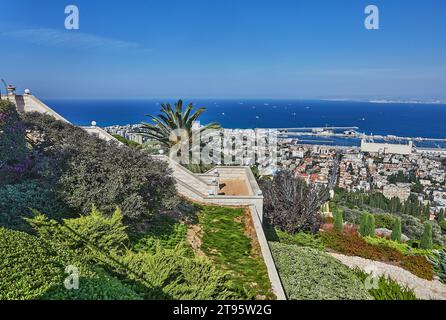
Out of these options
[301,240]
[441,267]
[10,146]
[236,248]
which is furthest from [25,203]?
[441,267]

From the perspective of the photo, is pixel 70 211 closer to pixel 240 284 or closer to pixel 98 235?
pixel 98 235

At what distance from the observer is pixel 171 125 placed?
16.6 m

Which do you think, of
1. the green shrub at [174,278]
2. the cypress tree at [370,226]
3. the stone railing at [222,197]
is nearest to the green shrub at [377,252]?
the cypress tree at [370,226]

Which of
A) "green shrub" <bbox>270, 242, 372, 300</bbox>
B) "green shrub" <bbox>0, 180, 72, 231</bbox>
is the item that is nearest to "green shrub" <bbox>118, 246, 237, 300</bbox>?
"green shrub" <bbox>270, 242, 372, 300</bbox>

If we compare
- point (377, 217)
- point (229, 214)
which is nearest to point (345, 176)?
point (377, 217)

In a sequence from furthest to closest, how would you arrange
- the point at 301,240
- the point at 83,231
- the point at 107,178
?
the point at 301,240, the point at 107,178, the point at 83,231

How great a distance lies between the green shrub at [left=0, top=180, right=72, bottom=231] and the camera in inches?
267

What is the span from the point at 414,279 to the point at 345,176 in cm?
4027

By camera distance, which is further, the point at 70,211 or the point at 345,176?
the point at 345,176

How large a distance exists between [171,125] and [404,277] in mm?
11350

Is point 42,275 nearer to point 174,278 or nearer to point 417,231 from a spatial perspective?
point 174,278

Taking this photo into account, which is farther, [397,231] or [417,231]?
[417,231]

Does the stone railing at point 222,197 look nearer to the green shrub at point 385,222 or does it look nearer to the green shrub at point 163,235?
the green shrub at point 163,235

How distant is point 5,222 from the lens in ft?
21.8
